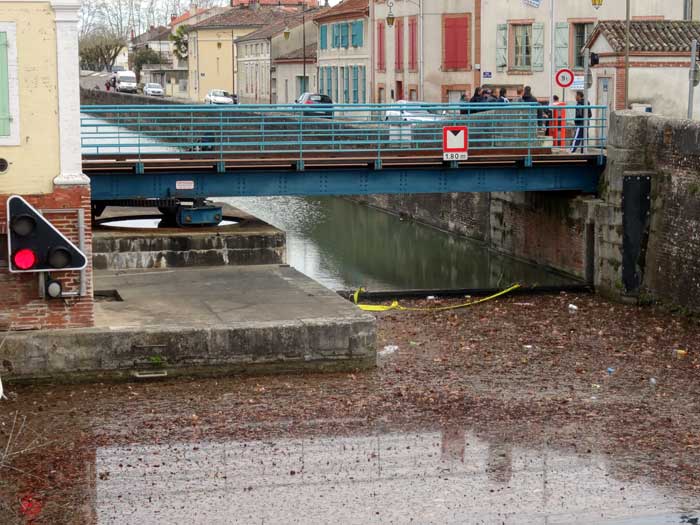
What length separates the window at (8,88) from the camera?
1516cm

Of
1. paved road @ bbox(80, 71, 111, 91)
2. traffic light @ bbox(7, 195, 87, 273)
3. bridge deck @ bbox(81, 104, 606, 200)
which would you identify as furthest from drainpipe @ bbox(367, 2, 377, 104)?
paved road @ bbox(80, 71, 111, 91)

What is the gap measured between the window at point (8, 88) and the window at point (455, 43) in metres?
36.4

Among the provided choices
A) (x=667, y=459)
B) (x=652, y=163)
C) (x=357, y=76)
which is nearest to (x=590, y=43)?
(x=652, y=163)

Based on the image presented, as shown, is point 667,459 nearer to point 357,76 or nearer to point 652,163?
point 652,163

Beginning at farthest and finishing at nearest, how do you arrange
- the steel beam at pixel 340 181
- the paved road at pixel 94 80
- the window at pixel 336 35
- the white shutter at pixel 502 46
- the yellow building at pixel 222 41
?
the paved road at pixel 94 80
the yellow building at pixel 222 41
the window at pixel 336 35
the white shutter at pixel 502 46
the steel beam at pixel 340 181

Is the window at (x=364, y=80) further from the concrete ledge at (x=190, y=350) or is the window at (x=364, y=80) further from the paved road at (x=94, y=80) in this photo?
the paved road at (x=94, y=80)

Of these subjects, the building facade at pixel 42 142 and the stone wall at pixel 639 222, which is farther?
the stone wall at pixel 639 222

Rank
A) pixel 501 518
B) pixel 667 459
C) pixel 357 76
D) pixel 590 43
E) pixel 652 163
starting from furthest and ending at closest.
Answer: pixel 357 76, pixel 590 43, pixel 652 163, pixel 667 459, pixel 501 518

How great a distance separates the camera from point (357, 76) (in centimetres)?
6325

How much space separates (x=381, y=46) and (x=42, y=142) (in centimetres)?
4443

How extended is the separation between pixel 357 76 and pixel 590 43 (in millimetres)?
29811

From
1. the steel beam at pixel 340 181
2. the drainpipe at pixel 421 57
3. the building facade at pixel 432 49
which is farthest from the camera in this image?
the drainpipe at pixel 421 57

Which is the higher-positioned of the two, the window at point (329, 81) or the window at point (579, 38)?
Result: the window at point (579, 38)

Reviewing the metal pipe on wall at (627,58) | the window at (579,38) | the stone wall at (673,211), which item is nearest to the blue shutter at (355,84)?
the window at (579,38)
